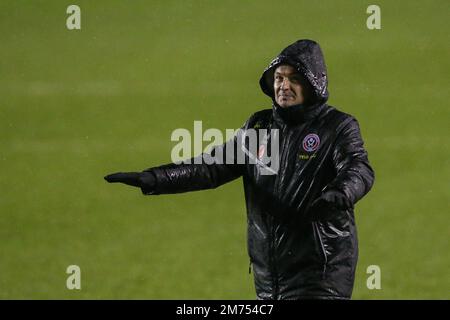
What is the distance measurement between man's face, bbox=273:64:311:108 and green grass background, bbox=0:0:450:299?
18.1 ft

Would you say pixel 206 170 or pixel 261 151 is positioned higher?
pixel 261 151

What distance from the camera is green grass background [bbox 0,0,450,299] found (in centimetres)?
1464

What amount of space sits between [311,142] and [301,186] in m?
0.28

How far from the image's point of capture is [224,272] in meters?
14.4

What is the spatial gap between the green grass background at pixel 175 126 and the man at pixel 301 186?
209 inches

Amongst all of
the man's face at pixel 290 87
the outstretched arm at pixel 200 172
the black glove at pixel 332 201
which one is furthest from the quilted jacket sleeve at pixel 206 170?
the black glove at pixel 332 201

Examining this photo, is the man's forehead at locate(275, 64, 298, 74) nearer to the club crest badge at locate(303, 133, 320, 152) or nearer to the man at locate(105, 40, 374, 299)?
the man at locate(105, 40, 374, 299)

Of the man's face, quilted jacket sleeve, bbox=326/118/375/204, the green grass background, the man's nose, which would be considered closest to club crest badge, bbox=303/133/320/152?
quilted jacket sleeve, bbox=326/118/375/204

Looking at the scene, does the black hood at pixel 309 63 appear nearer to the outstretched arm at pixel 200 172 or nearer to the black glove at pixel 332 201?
the outstretched arm at pixel 200 172

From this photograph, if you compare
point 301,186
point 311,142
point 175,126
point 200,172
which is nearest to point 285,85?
point 311,142

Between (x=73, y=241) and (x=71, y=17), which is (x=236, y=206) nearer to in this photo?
(x=73, y=241)

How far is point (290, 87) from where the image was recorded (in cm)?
823

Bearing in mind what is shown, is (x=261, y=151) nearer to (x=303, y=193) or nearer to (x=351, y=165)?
(x=303, y=193)
